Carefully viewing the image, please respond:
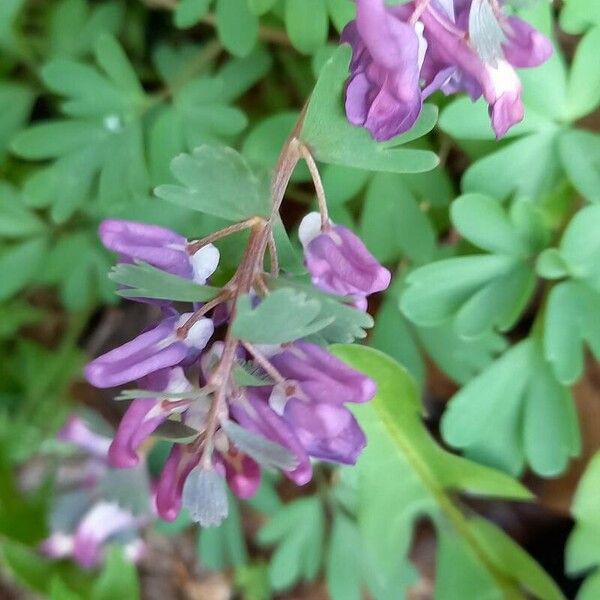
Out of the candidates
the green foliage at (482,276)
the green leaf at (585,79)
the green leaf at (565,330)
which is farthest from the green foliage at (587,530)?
the green leaf at (585,79)

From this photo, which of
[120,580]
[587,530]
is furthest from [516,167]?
[120,580]

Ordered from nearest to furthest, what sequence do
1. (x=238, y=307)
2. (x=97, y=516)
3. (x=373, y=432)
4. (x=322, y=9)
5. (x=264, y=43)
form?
(x=238, y=307)
(x=322, y=9)
(x=373, y=432)
(x=264, y=43)
(x=97, y=516)

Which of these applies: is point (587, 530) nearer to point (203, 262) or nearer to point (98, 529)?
point (203, 262)

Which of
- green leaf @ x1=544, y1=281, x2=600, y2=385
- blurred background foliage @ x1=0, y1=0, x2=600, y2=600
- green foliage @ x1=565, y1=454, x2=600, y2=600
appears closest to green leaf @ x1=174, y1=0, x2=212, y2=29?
blurred background foliage @ x1=0, y1=0, x2=600, y2=600

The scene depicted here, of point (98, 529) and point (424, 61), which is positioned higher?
point (424, 61)

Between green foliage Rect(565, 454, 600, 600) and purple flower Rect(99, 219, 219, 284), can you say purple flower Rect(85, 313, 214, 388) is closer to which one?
purple flower Rect(99, 219, 219, 284)

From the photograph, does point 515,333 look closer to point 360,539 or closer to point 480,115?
point 360,539

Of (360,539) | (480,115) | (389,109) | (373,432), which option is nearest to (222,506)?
(389,109)
